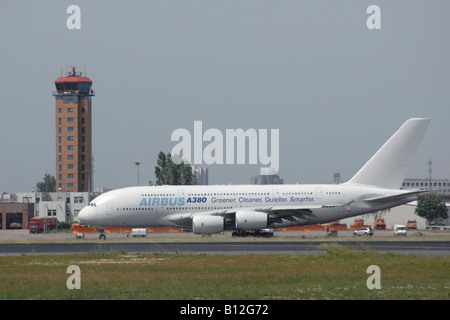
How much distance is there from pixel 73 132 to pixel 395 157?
337 feet

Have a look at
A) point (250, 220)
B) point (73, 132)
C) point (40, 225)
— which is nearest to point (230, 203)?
point (250, 220)

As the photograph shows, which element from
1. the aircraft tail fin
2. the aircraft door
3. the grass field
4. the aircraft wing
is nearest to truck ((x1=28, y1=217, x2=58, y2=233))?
the aircraft wing

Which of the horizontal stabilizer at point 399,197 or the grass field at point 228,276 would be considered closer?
the grass field at point 228,276

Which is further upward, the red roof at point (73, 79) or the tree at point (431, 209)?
the red roof at point (73, 79)

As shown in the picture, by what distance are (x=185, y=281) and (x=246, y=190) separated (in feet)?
117

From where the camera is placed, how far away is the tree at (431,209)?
121m

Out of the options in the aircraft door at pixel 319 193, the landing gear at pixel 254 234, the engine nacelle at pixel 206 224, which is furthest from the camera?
the aircraft door at pixel 319 193

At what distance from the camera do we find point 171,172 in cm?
11944

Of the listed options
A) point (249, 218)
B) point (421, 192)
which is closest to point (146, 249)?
point (249, 218)

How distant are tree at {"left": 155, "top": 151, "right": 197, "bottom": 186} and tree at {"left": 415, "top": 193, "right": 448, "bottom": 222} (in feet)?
127

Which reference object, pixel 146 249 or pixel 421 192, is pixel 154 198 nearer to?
pixel 146 249

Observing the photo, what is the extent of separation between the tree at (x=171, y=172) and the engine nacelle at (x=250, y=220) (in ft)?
195

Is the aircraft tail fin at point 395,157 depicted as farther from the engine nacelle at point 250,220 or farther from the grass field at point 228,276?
the grass field at point 228,276

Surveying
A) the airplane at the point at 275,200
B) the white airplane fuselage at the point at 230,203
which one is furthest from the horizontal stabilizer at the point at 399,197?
the white airplane fuselage at the point at 230,203
